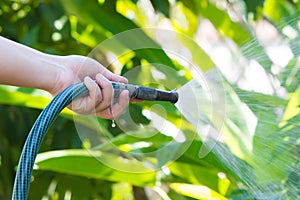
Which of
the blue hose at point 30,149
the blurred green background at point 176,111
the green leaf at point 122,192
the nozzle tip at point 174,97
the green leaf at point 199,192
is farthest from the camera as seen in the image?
the green leaf at point 122,192

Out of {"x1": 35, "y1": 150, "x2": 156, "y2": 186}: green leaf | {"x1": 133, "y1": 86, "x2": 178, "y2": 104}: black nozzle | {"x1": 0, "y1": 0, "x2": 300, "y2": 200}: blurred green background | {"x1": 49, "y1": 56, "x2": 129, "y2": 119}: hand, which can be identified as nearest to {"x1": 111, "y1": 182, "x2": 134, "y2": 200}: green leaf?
{"x1": 0, "y1": 0, "x2": 300, "y2": 200}: blurred green background

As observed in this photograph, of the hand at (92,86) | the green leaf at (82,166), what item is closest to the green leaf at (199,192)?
the green leaf at (82,166)

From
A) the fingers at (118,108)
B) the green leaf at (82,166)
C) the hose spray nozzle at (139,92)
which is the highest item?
the hose spray nozzle at (139,92)

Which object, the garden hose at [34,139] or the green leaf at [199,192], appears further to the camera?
the green leaf at [199,192]

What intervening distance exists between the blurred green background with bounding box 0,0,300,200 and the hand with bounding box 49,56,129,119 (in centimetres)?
9

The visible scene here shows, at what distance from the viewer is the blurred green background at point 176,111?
1133 mm

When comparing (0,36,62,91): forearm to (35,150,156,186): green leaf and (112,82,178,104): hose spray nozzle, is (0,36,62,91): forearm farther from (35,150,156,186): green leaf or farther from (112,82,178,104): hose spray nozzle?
(35,150,156,186): green leaf

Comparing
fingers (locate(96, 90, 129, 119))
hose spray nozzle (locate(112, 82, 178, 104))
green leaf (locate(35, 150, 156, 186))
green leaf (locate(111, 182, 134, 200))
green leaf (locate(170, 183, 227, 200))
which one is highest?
hose spray nozzle (locate(112, 82, 178, 104))

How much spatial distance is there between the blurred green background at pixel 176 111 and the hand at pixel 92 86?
9 centimetres

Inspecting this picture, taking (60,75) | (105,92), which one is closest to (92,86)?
(105,92)

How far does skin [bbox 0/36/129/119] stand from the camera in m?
0.73

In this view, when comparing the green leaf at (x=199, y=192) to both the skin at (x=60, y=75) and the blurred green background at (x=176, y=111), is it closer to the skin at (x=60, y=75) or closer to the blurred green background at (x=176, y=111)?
the blurred green background at (x=176, y=111)

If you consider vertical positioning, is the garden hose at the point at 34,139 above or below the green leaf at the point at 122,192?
above

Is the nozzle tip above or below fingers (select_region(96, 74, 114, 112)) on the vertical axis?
above
